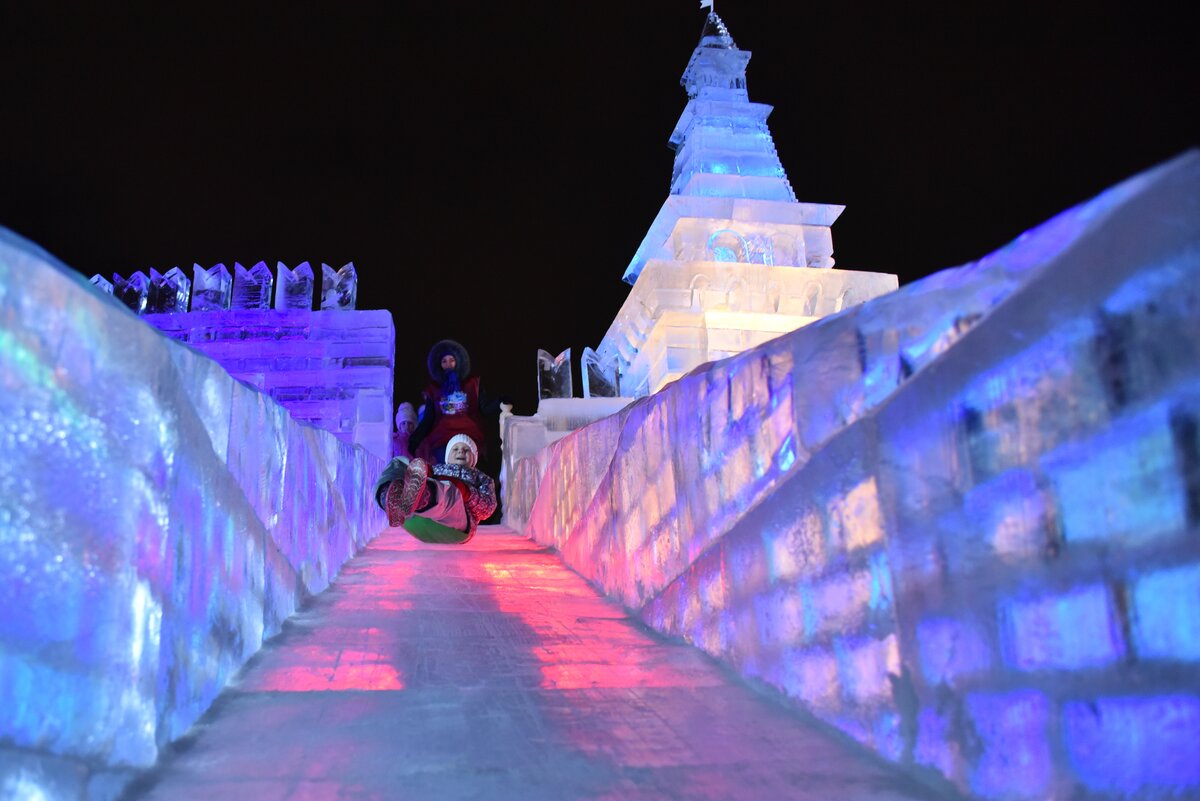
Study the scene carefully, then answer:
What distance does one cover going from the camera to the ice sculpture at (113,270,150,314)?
62.2ft

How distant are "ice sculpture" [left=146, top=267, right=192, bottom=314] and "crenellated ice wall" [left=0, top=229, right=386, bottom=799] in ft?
63.4

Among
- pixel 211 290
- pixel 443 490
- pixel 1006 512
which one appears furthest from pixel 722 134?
pixel 1006 512

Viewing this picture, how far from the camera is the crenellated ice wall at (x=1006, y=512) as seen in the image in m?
1.26

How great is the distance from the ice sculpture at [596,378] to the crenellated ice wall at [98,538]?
17.0 metres

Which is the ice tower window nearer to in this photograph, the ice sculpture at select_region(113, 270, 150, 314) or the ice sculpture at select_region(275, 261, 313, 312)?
the ice sculpture at select_region(275, 261, 313, 312)

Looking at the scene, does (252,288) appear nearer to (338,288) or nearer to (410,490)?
(338,288)

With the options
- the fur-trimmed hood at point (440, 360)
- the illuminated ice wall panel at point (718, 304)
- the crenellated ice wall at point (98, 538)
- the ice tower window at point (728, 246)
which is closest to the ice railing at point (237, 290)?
the illuminated ice wall panel at point (718, 304)

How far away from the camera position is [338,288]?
64.0 ft

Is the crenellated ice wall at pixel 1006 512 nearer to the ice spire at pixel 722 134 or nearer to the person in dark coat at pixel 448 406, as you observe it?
the person in dark coat at pixel 448 406

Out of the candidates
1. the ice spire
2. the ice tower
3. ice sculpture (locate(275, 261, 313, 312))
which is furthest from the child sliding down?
the ice spire

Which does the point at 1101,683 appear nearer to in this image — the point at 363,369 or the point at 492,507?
the point at 492,507

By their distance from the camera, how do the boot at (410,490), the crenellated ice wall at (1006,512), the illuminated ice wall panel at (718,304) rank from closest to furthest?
the crenellated ice wall at (1006,512) → the boot at (410,490) → the illuminated ice wall panel at (718,304)

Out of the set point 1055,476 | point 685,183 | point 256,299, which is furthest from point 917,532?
point 685,183

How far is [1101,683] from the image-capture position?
136cm
